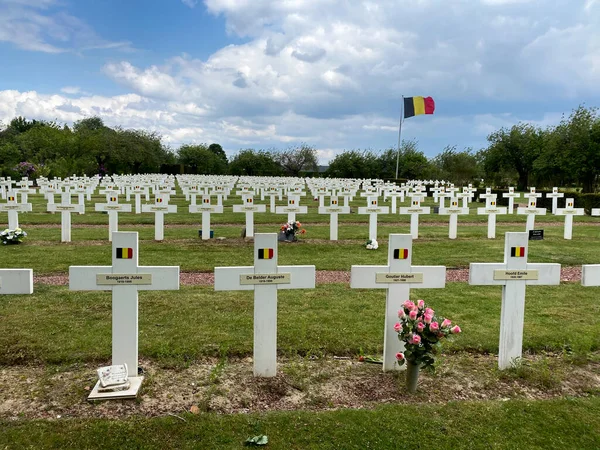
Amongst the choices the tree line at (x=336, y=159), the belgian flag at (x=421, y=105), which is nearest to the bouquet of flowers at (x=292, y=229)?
the tree line at (x=336, y=159)

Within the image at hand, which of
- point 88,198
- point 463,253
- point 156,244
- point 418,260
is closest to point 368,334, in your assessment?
point 418,260

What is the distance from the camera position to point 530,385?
12.5 ft

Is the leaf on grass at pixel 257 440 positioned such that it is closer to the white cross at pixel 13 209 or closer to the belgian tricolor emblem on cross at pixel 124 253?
the belgian tricolor emblem on cross at pixel 124 253

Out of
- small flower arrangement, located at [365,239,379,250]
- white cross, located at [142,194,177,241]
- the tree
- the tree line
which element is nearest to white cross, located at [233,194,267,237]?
white cross, located at [142,194,177,241]

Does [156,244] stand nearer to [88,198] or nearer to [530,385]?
[530,385]

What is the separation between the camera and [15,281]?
3.66 m

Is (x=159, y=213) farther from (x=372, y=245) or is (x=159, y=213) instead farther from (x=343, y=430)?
(x=343, y=430)

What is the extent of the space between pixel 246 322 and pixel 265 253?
1.76 metres

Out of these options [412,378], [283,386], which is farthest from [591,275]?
[283,386]

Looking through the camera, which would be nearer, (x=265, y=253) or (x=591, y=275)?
(x=265, y=253)

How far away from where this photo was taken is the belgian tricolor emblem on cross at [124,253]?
369cm

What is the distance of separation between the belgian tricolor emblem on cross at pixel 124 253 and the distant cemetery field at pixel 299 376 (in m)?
1.00

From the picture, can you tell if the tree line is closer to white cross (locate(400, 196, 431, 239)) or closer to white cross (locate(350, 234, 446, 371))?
white cross (locate(400, 196, 431, 239))

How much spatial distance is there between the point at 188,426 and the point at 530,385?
269 centimetres
